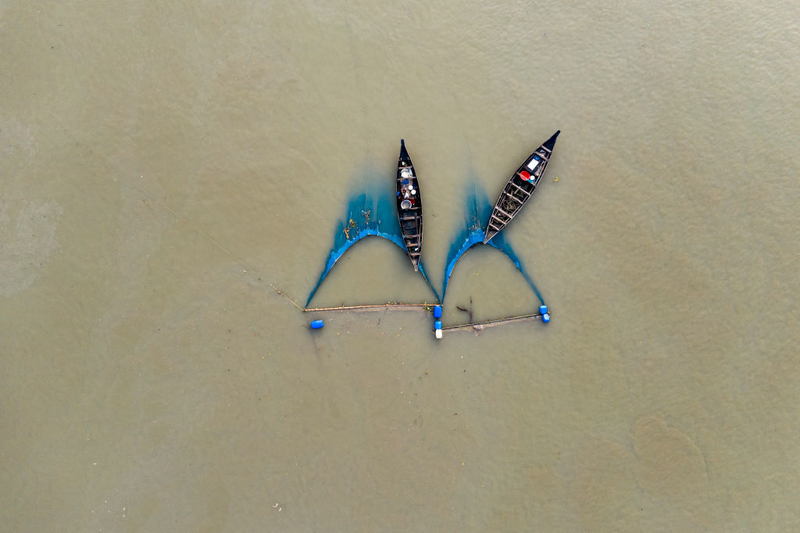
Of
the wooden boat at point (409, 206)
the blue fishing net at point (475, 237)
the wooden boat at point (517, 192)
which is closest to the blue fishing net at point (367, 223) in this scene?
the wooden boat at point (409, 206)

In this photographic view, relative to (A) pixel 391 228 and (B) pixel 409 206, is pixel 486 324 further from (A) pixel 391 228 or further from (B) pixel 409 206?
(B) pixel 409 206

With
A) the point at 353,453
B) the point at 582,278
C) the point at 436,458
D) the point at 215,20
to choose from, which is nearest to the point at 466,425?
the point at 436,458

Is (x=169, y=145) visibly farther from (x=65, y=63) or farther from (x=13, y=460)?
(x=13, y=460)

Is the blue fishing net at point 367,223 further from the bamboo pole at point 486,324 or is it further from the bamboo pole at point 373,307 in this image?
the bamboo pole at point 486,324

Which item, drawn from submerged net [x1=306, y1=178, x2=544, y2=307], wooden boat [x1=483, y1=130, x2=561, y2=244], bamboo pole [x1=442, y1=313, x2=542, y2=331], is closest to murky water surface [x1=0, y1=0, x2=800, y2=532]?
bamboo pole [x1=442, y1=313, x2=542, y2=331]

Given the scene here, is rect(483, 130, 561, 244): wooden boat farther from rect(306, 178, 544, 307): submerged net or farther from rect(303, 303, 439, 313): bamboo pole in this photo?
rect(303, 303, 439, 313): bamboo pole

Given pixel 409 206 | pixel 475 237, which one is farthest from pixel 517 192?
pixel 409 206
